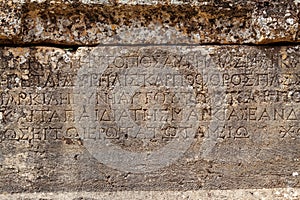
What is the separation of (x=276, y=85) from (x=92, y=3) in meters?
1.11

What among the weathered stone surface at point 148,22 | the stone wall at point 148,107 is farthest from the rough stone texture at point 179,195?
the weathered stone surface at point 148,22

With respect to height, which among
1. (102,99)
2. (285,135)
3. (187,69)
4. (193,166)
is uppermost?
(187,69)

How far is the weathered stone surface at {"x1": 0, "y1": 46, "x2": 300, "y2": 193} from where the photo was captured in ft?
8.74

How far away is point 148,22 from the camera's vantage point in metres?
2.65

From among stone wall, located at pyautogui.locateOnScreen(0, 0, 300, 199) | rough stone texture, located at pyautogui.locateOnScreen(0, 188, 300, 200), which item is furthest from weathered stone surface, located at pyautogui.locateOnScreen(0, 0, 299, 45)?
rough stone texture, located at pyautogui.locateOnScreen(0, 188, 300, 200)

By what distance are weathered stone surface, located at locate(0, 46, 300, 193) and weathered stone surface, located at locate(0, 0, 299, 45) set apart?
64mm

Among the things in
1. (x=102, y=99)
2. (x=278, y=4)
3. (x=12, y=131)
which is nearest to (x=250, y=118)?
(x=278, y=4)

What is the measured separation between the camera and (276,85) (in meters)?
2.67

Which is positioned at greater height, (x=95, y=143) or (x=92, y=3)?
(x=92, y=3)

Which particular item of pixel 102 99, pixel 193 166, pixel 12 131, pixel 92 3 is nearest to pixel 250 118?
pixel 193 166

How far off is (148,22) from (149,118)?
54cm

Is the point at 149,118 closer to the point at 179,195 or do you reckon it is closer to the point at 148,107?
the point at 148,107

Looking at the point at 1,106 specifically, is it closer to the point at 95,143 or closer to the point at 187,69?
the point at 95,143

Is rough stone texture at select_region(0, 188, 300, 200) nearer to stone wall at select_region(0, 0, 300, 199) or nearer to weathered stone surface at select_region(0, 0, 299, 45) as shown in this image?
stone wall at select_region(0, 0, 300, 199)
